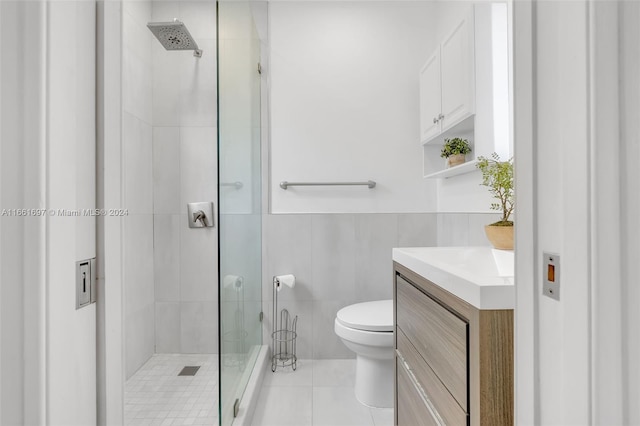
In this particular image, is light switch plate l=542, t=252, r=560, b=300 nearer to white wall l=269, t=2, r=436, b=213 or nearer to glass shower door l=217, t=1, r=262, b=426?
glass shower door l=217, t=1, r=262, b=426

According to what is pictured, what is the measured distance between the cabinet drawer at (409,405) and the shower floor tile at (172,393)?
81 centimetres

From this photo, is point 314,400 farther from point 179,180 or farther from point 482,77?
point 482,77

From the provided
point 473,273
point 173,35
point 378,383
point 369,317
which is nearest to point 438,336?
point 473,273

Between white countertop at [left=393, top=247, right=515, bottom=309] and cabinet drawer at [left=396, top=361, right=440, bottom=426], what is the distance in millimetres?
379

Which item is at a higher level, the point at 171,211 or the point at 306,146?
the point at 306,146

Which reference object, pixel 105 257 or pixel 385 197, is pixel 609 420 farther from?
pixel 385 197

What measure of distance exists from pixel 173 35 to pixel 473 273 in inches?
71.6

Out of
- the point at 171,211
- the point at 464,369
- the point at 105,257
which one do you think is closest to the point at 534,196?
the point at 464,369

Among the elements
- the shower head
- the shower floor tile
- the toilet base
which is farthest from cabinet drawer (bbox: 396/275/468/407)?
the shower head

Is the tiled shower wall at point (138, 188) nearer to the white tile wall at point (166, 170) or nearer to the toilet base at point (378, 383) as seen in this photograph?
the white tile wall at point (166, 170)

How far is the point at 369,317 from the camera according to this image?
1.71 meters

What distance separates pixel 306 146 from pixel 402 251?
4.14 ft

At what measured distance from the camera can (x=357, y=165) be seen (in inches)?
89.7

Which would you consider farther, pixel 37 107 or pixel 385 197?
pixel 385 197
